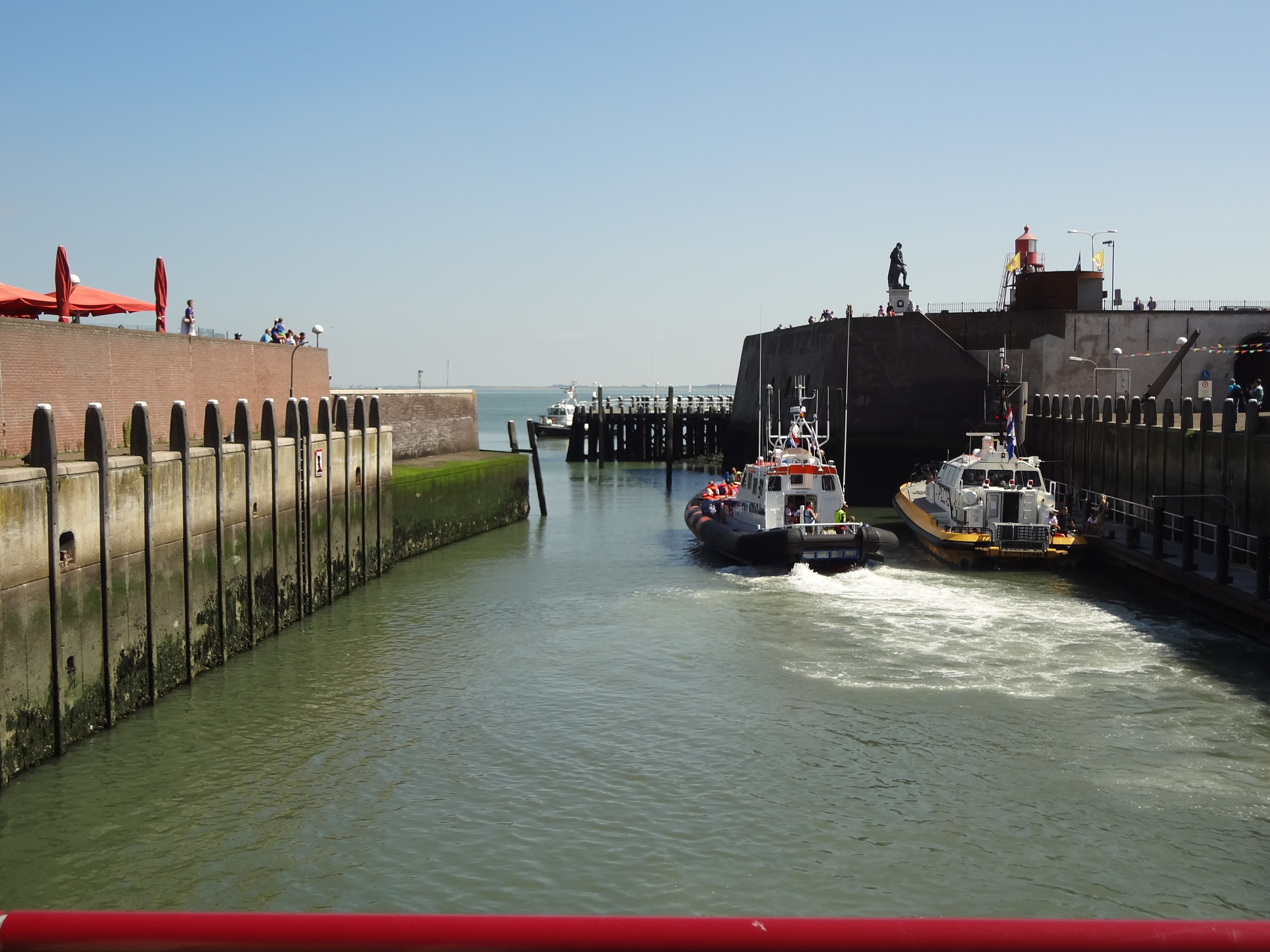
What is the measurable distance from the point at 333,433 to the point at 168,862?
15710mm

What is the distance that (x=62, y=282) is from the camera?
2080cm

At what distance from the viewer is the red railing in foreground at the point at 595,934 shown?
75.0 inches

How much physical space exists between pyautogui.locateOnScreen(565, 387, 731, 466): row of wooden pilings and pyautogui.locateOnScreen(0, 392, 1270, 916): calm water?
47145 mm

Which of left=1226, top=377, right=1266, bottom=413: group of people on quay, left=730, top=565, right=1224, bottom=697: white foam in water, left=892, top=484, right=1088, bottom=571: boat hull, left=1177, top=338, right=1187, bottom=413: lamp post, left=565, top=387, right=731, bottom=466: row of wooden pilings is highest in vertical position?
left=1177, top=338, right=1187, bottom=413: lamp post

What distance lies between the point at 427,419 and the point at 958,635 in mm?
23351

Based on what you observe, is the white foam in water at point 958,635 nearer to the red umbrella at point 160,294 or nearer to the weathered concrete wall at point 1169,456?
the weathered concrete wall at point 1169,456

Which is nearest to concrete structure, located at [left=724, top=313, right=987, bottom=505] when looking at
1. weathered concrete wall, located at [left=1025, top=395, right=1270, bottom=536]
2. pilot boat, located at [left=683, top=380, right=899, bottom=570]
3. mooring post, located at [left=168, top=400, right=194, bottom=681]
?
weathered concrete wall, located at [left=1025, top=395, right=1270, bottom=536]

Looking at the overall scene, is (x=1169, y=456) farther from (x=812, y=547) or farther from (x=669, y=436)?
(x=669, y=436)

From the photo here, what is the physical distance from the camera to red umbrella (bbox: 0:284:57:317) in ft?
72.1

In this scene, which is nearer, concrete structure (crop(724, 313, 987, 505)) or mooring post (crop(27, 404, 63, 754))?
mooring post (crop(27, 404, 63, 754))

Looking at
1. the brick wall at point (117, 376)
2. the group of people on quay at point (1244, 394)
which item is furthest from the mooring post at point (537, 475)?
the group of people on quay at point (1244, 394)

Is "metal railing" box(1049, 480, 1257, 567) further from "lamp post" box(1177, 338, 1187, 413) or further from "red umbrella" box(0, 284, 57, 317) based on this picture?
"red umbrella" box(0, 284, 57, 317)

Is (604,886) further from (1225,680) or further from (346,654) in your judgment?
(1225,680)

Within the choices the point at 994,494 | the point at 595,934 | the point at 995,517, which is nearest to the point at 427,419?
the point at 994,494
